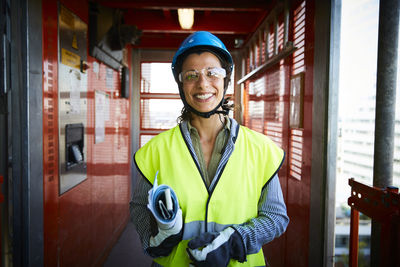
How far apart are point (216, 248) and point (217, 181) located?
30 cm

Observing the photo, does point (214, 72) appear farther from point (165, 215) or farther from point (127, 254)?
point (127, 254)

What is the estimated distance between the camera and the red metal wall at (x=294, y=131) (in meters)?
2.16

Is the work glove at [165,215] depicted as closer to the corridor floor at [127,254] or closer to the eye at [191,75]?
the eye at [191,75]

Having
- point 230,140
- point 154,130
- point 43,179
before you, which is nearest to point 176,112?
point 154,130

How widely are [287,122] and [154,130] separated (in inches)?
128

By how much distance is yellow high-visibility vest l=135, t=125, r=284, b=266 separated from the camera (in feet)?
4.48

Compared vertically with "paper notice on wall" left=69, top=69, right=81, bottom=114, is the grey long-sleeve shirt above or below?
below

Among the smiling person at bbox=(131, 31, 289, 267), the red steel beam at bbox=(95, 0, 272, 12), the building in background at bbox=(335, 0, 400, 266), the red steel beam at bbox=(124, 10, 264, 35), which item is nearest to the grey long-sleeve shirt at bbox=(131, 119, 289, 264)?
the smiling person at bbox=(131, 31, 289, 267)

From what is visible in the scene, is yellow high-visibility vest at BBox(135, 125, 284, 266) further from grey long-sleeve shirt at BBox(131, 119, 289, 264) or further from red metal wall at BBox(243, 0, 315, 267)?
red metal wall at BBox(243, 0, 315, 267)

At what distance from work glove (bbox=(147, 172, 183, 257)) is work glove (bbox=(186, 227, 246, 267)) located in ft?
0.31

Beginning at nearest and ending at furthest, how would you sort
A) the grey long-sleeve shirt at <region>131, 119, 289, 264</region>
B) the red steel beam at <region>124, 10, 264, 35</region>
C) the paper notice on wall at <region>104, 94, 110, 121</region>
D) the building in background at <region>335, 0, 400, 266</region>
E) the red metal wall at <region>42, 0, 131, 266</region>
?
the grey long-sleeve shirt at <region>131, 119, 289, 264</region>, the building in background at <region>335, 0, 400, 266</region>, the red metal wall at <region>42, 0, 131, 266</region>, the paper notice on wall at <region>104, 94, 110, 121</region>, the red steel beam at <region>124, 10, 264, 35</region>

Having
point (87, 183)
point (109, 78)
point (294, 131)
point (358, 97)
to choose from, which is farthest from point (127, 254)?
point (358, 97)

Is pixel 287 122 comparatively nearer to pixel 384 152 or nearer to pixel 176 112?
pixel 384 152

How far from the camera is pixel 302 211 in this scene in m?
2.28
